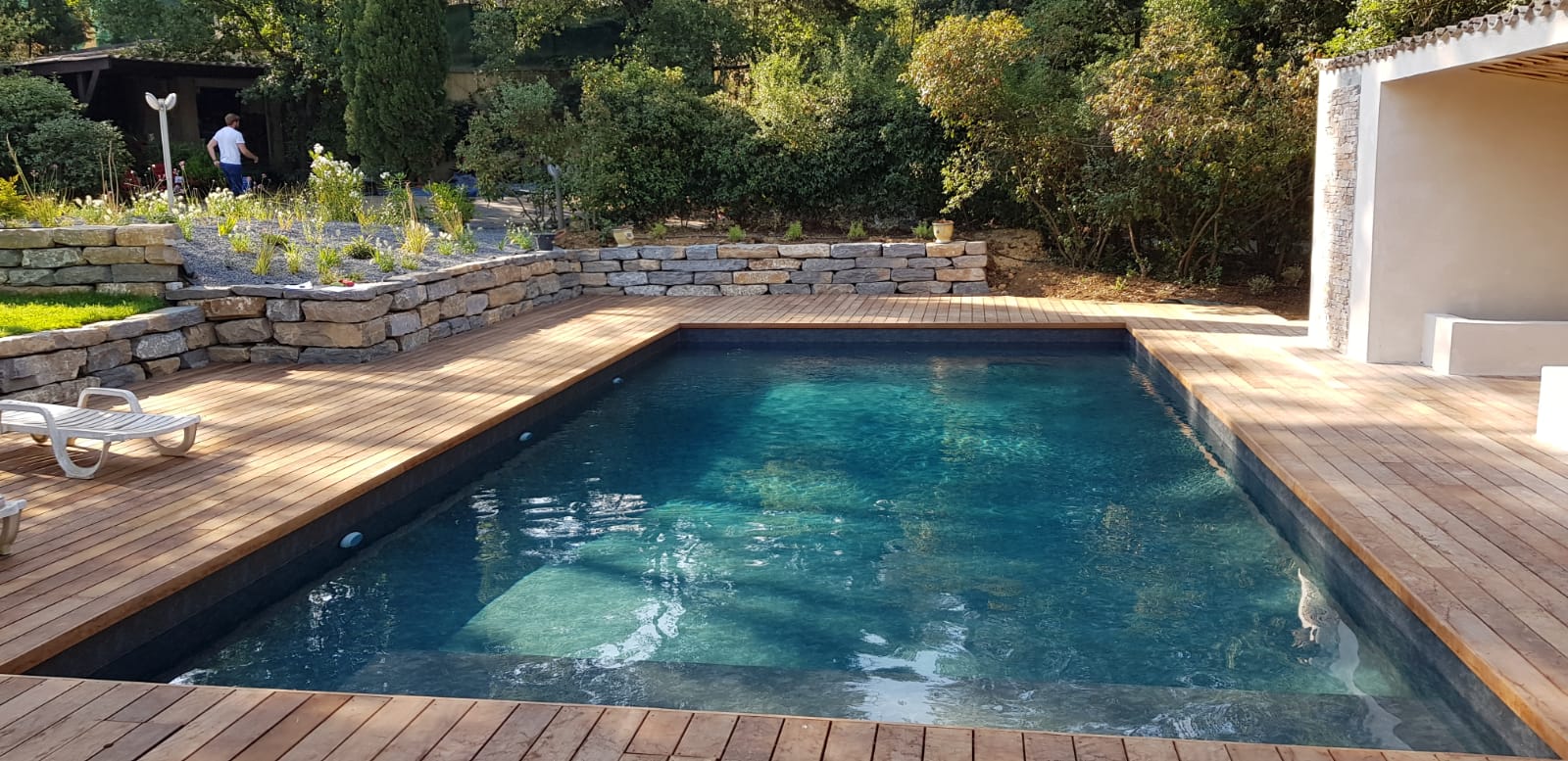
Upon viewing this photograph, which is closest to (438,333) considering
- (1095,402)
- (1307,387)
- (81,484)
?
(81,484)

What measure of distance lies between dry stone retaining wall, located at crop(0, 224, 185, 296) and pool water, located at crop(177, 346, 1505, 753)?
316 centimetres

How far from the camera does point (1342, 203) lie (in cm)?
798

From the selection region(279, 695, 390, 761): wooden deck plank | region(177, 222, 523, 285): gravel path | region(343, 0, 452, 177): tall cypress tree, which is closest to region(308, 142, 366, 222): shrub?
region(177, 222, 523, 285): gravel path

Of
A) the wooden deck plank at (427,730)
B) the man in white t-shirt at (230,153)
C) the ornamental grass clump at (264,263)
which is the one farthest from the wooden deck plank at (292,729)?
the man in white t-shirt at (230,153)

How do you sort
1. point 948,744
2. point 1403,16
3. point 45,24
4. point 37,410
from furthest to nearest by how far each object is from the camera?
point 45,24, point 1403,16, point 37,410, point 948,744

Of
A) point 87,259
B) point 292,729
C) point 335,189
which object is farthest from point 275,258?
point 292,729

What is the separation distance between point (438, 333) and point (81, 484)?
4268 millimetres

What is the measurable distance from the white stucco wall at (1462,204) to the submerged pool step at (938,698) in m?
4.80

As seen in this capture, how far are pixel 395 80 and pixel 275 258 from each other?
25.5 ft

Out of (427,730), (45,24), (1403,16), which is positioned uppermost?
(45,24)

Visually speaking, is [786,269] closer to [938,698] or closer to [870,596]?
[870,596]

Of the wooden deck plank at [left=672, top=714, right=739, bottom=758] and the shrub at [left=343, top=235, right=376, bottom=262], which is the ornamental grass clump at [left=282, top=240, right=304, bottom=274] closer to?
the shrub at [left=343, top=235, right=376, bottom=262]

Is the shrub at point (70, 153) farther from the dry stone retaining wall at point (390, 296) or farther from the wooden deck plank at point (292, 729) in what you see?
the wooden deck plank at point (292, 729)

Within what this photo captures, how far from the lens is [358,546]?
4863 millimetres
